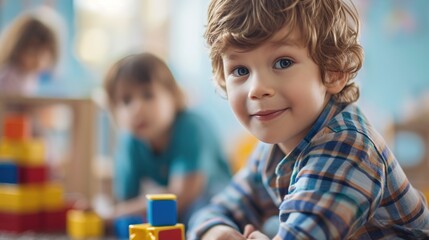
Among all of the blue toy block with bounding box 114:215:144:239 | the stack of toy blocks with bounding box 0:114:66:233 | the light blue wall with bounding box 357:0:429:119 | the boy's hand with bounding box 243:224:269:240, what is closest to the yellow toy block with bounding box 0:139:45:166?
the stack of toy blocks with bounding box 0:114:66:233

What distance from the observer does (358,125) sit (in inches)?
24.0

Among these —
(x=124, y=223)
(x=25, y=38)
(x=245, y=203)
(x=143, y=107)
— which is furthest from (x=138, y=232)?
(x=25, y=38)

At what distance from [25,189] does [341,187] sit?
825mm

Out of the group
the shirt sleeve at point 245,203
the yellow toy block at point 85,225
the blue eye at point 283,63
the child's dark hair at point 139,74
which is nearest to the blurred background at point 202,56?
the child's dark hair at point 139,74

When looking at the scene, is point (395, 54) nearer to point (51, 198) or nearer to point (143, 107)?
point (143, 107)

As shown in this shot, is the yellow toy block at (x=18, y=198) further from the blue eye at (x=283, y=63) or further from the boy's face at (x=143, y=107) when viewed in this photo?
the blue eye at (x=283, y=63)

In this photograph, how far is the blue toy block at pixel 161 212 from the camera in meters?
0.64

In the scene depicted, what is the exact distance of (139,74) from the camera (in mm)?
1258

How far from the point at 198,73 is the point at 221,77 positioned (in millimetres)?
1796

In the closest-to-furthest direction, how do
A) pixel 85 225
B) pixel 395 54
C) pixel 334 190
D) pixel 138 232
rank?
pixel 334 190, pixel 138 232, pixel 85 225, pixel 395 54

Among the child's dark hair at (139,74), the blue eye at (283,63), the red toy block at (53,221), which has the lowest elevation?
the red toy block at (53,221)

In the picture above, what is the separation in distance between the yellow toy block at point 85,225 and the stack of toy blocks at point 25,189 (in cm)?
6

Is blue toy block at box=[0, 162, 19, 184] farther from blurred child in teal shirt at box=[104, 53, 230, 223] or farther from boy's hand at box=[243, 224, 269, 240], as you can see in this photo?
boy's hand at box=[243, 224, 269, 240]

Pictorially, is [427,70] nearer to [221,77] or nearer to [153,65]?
[153,65]
